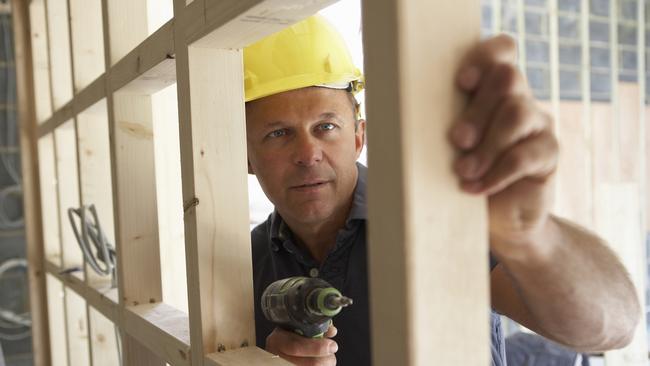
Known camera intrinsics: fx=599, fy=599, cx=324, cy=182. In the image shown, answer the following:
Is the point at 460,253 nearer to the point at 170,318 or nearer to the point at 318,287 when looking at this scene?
the point at 318,287

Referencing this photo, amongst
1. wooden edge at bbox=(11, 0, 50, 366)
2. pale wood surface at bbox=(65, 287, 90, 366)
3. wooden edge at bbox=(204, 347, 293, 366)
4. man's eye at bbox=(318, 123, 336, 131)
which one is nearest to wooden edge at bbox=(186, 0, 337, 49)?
wooden edge at bbox=(204, 347, 293, 366)

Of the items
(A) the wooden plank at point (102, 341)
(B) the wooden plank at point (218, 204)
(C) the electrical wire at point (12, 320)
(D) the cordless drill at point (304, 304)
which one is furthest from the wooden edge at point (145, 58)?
(C) the electrical wire at point (12, 320)

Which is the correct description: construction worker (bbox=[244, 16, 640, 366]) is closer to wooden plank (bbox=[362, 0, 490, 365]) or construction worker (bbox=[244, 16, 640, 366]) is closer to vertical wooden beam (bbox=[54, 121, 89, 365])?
wooden plank (bbox=[362, 0, 490, 365])

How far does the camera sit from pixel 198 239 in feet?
2.72

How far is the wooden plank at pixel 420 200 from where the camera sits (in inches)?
17.7

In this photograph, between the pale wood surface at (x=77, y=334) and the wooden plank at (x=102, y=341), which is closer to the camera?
the wooden plank at (x=102, y=341)

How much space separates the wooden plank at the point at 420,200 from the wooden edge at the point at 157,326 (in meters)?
0.52

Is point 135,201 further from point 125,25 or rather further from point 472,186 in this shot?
point 472,186

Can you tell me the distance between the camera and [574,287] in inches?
28.1

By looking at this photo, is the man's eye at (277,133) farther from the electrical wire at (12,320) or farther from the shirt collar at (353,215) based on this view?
the electrical wire at (12,320)

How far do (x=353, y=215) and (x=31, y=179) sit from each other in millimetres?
1606

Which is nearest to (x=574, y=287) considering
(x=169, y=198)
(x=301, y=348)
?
(x=301, y=348)

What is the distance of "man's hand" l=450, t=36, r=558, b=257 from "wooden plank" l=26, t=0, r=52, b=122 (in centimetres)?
214

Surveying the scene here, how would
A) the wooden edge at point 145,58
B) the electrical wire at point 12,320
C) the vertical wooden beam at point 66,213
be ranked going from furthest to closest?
the electrical wire at point 12,320 → the vertical wooden beam at point 66,213 → the wooden edge at point 145,58
